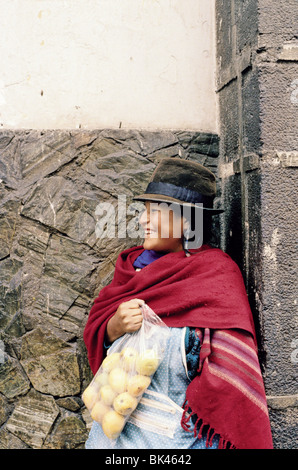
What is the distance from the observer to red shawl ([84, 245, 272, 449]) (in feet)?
5.51

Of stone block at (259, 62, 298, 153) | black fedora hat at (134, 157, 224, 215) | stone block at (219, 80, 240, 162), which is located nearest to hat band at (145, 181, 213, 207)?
black fedora hat at (134, 157, 224, 215)

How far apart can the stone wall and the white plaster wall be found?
0.14 m

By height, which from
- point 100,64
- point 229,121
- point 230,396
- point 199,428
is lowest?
point 199,428

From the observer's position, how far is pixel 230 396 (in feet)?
5.49

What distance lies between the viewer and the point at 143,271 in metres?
2.00

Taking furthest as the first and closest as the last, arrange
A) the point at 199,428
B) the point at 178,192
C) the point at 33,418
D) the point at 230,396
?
the point at 33,418 < the point at 178,192 < the point at 199,428 < the point at 230,396

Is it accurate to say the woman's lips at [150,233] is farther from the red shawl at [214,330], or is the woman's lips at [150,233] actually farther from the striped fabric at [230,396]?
the striped fabric at [230,396]

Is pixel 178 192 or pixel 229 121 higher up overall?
pixel 229 121

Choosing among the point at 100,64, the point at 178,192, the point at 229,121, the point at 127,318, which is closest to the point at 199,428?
the point at 127,318

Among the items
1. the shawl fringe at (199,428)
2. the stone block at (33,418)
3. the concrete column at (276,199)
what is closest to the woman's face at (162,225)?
the concrete column at (276,199)

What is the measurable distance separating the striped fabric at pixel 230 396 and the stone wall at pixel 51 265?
939 millimetres

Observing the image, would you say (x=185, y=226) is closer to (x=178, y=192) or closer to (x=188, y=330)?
(x=178, y=192)

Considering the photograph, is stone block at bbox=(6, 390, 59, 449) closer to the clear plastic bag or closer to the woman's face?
the clear plastic bag

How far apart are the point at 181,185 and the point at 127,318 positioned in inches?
26.6
